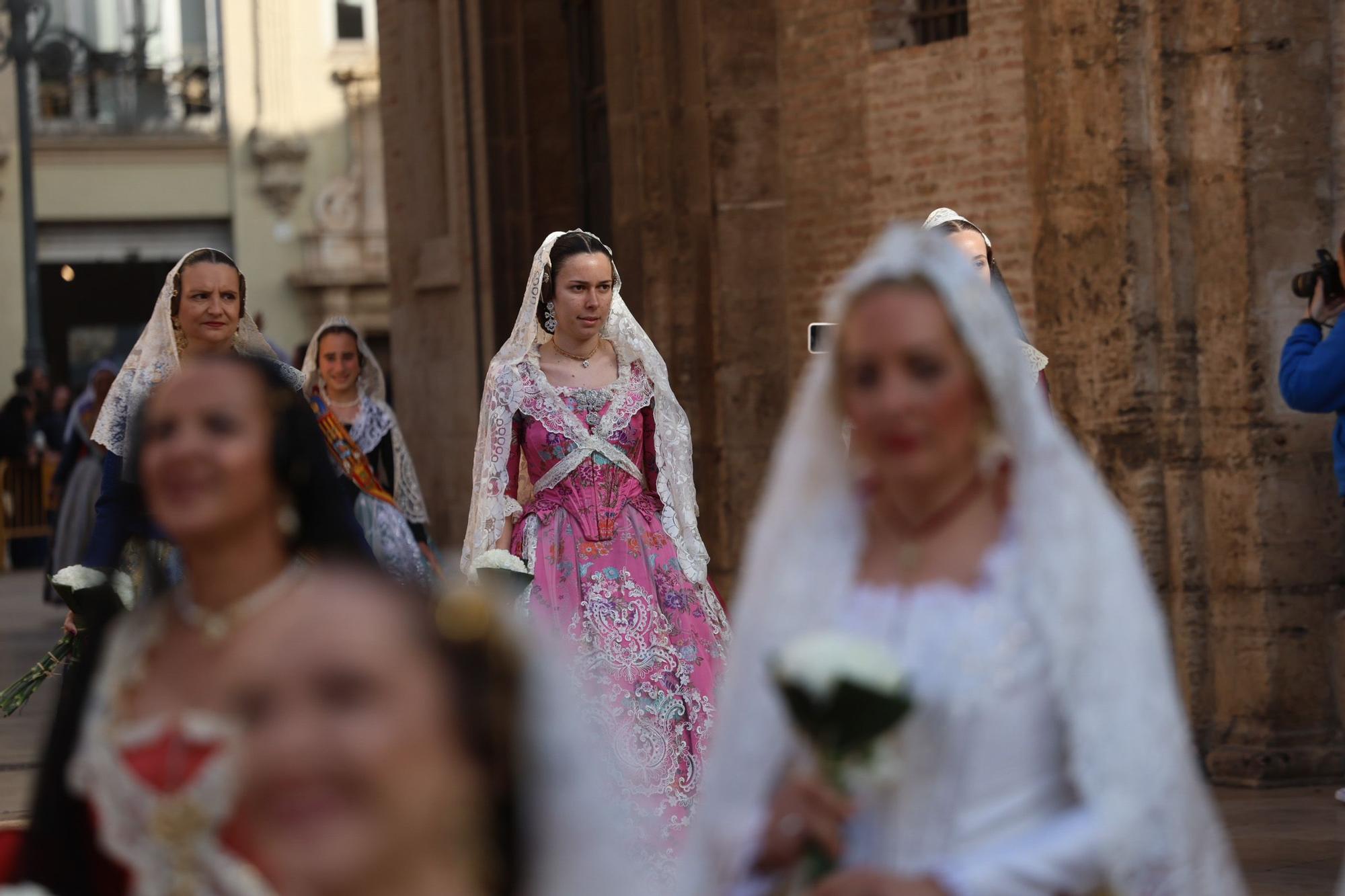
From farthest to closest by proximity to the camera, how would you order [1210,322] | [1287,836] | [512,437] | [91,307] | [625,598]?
1. [91,307]
2. [1210,322]
3. [512,437]
4. [625,598]
5. [1287,836]

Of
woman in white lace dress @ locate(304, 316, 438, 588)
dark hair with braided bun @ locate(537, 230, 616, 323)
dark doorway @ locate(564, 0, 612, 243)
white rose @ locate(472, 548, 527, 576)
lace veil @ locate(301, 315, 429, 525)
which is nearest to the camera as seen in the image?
white rose @ locate(472, 548, 527, 576)

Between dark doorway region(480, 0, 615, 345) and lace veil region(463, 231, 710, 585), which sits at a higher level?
dark doorway region(480, 0, 615, 345)

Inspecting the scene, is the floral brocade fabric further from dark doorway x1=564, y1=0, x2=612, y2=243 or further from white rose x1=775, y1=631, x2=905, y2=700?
dark doorway x1=564, y1=0, x2=612, y2=243

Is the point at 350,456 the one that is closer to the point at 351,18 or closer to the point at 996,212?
the point at 996,212

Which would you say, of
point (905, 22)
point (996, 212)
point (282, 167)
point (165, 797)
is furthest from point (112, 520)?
point (282, 167)

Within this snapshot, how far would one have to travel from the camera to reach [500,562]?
703 centimetres

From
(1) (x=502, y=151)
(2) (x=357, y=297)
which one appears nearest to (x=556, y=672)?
(1) (x=502, y=151)

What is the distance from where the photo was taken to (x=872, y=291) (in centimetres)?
311

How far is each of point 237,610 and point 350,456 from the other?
20.8ft

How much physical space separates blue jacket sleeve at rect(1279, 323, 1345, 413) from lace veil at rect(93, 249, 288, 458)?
3.29 metres

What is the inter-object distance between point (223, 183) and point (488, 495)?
90.3ft

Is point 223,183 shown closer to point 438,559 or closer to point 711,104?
point 711,104

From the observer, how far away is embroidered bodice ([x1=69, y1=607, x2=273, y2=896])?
9.35 ft

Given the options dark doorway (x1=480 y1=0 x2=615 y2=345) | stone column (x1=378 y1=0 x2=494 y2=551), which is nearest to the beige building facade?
stone column (x1=378 y1=0 x2=494 y2=551)
